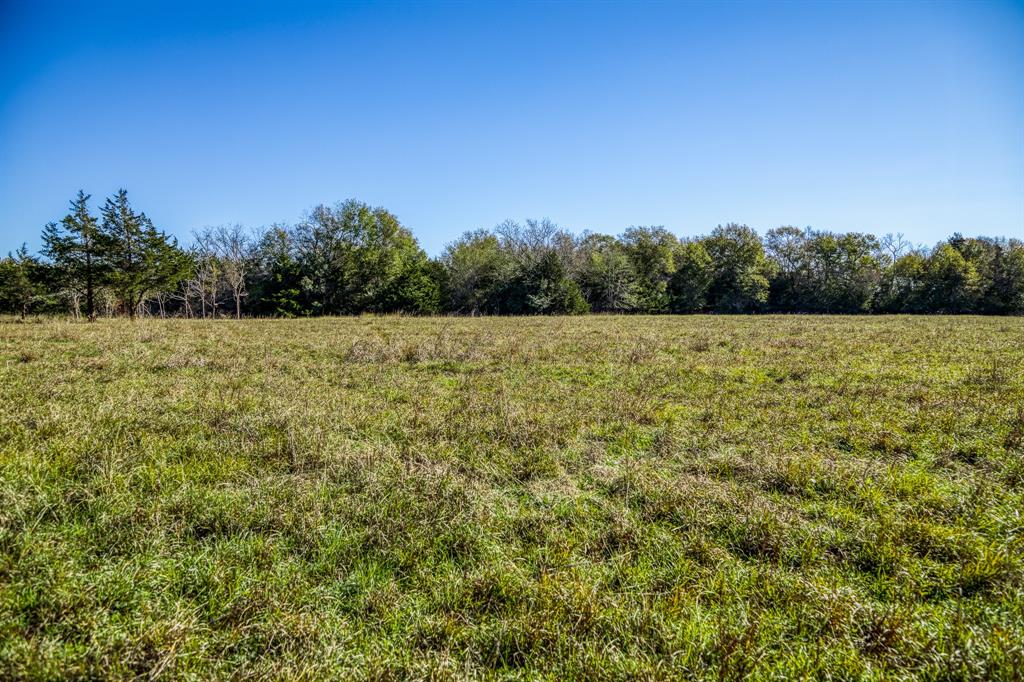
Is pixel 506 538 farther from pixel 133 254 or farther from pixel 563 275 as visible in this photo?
pixel 563 275

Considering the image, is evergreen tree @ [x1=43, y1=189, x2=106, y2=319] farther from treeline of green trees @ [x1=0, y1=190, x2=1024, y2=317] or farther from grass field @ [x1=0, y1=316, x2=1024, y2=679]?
grass field @ [x1=0, y1=316, x2=1024, y2=679]

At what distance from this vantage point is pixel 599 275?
6294cm

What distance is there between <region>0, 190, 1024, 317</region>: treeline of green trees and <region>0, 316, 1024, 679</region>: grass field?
41930 mm

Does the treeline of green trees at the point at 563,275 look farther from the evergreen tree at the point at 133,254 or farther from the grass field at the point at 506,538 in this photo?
the grass field at the point at 506,538

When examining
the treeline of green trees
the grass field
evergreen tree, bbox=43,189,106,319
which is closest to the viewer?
the grass field

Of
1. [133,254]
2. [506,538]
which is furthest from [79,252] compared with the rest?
[506,538]

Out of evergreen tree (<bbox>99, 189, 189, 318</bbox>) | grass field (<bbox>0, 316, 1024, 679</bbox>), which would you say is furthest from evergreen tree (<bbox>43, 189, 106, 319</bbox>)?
grass field (<bbox>0, 316, 1024, 679</bbox>)

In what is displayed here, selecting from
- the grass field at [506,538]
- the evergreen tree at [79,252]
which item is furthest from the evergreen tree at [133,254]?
the grass field at [506,538]

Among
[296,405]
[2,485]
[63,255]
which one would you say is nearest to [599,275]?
[63,255]

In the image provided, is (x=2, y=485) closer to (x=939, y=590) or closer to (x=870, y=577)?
(x=870, y=577)

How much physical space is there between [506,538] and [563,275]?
5389 centimetres

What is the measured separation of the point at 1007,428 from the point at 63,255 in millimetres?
45823

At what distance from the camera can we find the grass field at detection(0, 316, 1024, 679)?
278 centimetres

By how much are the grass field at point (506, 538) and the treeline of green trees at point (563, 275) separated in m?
41.9
